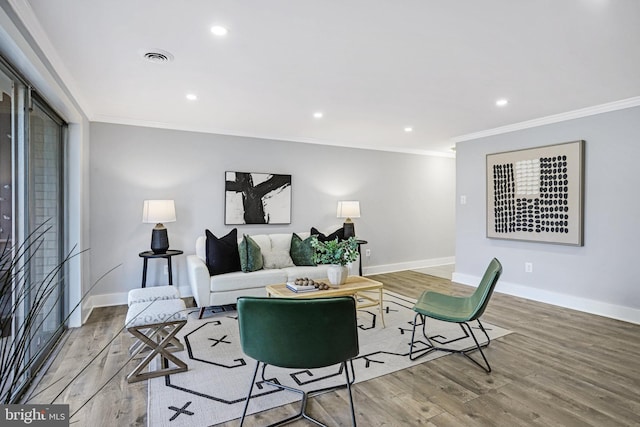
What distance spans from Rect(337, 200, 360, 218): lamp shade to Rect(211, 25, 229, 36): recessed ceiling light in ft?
12.1

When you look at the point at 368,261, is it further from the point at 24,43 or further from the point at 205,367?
the point at 24,43

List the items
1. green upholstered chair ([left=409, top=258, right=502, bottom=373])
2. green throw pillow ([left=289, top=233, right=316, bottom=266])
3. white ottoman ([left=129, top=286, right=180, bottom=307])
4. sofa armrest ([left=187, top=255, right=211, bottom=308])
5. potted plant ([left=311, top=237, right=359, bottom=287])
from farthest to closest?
green throw pillow ([left=289, top=233, right=316, bottom=266]), sofa armrest ([left=187, top=255, right=211, bottom=308]), potted plant ([left=311, top=237, right=359, bottom=287]), white ottoman ([left=129, top=286, right=180, bottom=307]), green upholstered chair ([left=409, top=258, right=502, bottom=373])

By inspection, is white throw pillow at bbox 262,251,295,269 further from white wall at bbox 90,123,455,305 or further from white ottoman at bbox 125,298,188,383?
white ottoman at bbox 125,298,188,383

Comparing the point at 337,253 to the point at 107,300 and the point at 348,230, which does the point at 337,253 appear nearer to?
the point at 348,230

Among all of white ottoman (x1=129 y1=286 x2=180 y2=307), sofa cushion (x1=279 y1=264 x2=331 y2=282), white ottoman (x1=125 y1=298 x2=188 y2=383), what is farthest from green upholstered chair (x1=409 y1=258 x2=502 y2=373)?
white ottoman (x1=129 y1=286 x2=180 y2=307)

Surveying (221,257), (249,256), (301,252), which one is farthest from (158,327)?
(301,252)

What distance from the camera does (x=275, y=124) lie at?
15.8 feet

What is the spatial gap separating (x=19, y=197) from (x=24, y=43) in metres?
0.99

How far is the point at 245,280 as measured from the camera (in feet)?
13.8

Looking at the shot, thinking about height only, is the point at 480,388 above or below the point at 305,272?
below

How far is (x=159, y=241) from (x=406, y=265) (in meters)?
4.42

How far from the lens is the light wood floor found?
2166 mm

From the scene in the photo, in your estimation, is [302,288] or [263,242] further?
[263,242]

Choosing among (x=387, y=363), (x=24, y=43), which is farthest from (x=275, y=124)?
(x=387, y=363)
